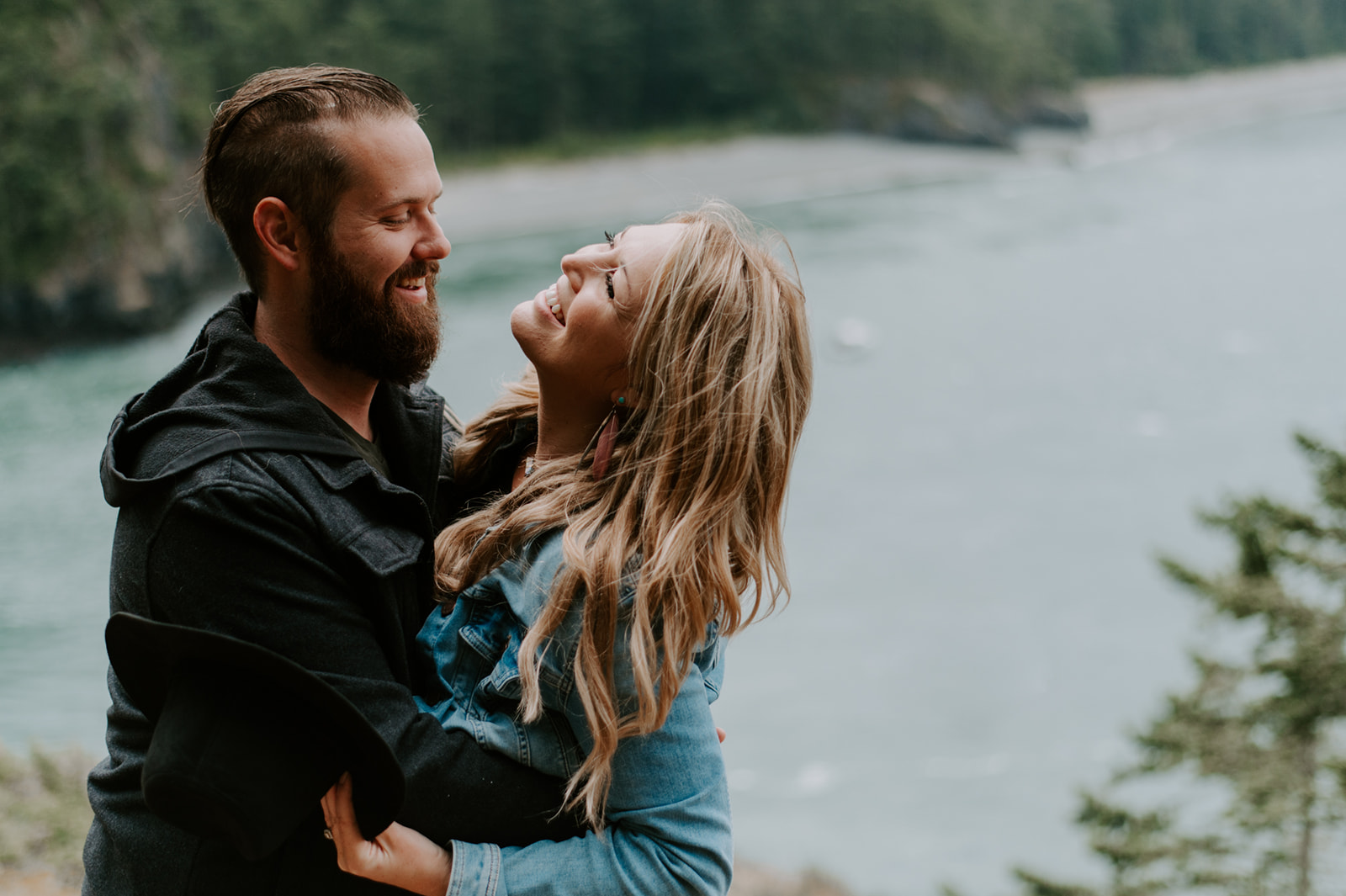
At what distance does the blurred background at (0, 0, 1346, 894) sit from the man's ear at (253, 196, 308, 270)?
0.37 meters

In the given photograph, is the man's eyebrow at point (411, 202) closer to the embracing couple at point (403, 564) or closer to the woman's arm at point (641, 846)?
the embracing couple at point (403, 564)

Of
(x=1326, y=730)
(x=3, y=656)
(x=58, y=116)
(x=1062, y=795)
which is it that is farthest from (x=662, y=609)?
(x=58, y=116)

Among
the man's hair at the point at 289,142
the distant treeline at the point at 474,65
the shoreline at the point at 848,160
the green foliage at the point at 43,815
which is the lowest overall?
the shoreline at the point at 848,160

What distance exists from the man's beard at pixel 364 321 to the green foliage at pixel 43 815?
11.7 ft

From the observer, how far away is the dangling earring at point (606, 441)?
5.95 feet

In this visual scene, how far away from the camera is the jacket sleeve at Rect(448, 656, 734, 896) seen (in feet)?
5.30


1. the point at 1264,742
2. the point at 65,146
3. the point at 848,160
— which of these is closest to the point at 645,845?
the point at 1264,742

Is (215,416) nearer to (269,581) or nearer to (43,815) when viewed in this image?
(269,581)

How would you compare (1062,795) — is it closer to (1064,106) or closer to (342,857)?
(342,857)

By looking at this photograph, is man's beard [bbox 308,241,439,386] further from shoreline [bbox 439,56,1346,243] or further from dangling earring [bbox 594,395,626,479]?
shoreline [bbox 439,56,1346,243]

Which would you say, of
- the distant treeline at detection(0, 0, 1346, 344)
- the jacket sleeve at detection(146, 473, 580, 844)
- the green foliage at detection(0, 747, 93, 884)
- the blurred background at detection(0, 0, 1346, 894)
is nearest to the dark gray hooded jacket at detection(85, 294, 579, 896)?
the jacket sleeve at detection(146, 473, 580, 844)

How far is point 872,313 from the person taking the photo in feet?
125

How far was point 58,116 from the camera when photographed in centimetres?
2878

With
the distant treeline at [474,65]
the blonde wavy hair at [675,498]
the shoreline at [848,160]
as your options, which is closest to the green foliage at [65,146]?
the distant treeline at [474,65]
